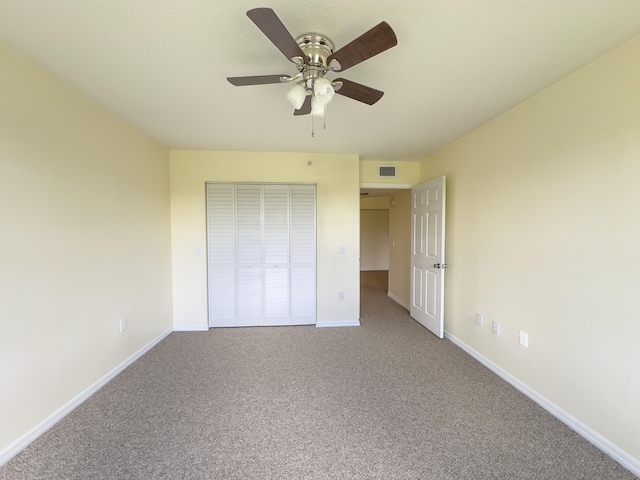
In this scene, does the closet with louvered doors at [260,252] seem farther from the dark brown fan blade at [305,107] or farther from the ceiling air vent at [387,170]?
the dark brown fan blade at [305,107]

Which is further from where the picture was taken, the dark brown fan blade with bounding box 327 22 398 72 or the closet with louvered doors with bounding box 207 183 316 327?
the closet with louvered doors with bounding box 207 183 316 327

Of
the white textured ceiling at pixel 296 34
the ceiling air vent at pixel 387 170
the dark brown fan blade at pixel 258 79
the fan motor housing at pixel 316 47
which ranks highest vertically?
the white textured ceiling at pixel 296 34

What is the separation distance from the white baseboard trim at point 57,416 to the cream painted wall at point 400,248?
155 inches

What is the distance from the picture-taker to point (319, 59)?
149 centimetres

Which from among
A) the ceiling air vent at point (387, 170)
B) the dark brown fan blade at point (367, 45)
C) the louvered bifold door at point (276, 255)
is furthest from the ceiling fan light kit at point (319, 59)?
the ceiling air vent at point (387, 170)

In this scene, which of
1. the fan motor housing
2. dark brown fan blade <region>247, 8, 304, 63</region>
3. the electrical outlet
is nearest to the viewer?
dark brown fan blade <region>247, 8, 304, 63</region>

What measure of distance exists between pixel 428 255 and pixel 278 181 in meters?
2.23

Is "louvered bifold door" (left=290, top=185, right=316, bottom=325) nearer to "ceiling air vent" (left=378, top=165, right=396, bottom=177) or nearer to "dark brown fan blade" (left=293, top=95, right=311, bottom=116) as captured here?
Result: "ceiling air vent" (left=378, top=165, right=396, bottom=177)

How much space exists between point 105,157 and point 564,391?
407 cm

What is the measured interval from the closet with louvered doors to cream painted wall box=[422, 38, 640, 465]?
2.12 meters

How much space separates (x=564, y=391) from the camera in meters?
1.91

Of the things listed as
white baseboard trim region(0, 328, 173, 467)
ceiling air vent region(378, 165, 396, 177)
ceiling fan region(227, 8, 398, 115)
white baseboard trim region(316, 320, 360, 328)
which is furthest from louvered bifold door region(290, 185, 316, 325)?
ceiling fan region(227, 8, 398, 115)

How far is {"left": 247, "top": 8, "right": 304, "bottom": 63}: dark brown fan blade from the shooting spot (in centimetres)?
105

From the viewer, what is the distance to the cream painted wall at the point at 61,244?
1610mm
